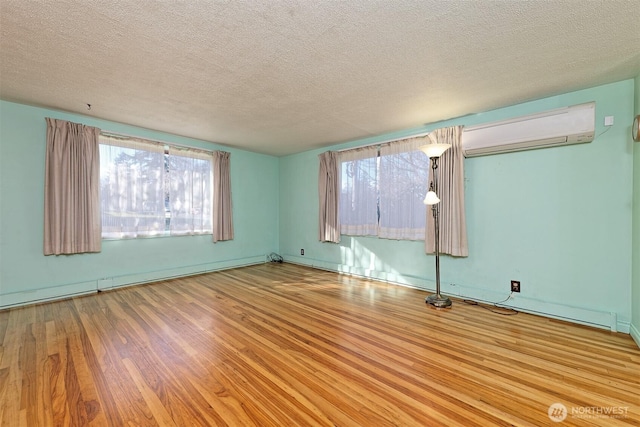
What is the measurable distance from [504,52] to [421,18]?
849mm

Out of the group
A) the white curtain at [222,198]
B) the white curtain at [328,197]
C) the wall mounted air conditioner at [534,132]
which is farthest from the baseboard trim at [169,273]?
the wall mounted air conditioner at [534,132]

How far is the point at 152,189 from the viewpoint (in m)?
4.08

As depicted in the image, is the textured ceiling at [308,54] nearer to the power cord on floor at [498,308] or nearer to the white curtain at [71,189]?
the white curtain at [71,189]

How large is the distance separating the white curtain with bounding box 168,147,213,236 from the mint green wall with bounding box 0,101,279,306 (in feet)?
0.56

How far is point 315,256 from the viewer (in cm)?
527

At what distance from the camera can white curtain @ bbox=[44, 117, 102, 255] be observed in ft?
10.5

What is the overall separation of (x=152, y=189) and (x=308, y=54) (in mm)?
3386

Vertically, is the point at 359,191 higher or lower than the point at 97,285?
higher

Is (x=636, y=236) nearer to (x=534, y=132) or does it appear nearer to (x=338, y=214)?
(x=534, y=132)

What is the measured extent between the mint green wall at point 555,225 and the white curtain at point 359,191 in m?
0.87

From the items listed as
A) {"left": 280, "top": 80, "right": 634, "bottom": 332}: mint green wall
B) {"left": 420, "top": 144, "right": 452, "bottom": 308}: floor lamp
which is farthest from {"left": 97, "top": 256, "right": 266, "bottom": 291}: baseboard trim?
{"left": 420, "top": 144, "right": 452, "bottom": 308}: floor lamp

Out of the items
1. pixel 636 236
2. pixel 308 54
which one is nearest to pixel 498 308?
pixel 636 236

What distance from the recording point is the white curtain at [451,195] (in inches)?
129

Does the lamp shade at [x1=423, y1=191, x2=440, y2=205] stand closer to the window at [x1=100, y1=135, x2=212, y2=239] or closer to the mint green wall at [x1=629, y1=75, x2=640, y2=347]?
the mint green wall at [x1=629, y1=75, x2=640, y2=347]
